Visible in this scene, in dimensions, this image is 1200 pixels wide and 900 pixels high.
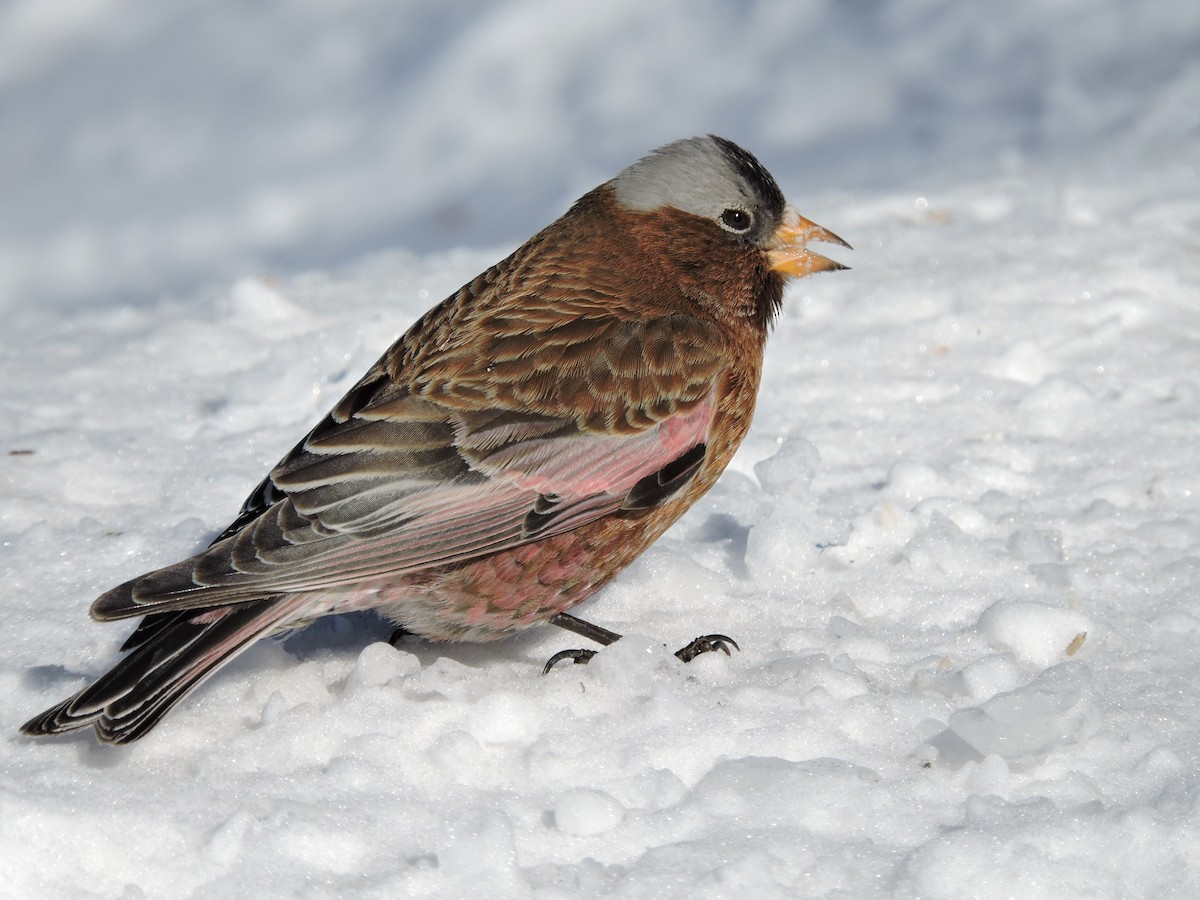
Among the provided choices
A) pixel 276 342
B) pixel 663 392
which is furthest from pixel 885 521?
pixel 276 342

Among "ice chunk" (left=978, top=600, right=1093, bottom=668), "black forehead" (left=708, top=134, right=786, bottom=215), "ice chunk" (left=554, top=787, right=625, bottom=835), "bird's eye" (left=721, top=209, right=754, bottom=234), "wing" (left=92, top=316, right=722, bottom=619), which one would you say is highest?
"black forehead" (left=708, top=134, right=786, bottom=215)

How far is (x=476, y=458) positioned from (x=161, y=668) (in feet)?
2.95

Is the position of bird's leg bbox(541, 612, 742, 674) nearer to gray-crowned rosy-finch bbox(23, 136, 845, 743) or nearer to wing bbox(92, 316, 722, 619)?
gray-crowned rosy-finch bbox(23, 136, 845, 743)

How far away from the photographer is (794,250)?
166 inches

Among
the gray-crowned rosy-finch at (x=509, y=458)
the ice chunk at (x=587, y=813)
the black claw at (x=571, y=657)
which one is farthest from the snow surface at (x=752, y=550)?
the gray-crowned rosy-finch at (x=509, y=458)

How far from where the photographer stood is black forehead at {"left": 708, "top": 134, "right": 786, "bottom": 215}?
4.17 m

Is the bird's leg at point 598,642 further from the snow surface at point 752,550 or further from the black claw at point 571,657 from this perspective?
the snow surface at point 752,550

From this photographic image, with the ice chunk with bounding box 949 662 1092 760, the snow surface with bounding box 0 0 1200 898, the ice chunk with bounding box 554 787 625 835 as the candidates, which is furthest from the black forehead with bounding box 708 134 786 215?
the ice chunk with bounding box 554 787 625 835

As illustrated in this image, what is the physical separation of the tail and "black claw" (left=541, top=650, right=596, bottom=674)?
0.71 m

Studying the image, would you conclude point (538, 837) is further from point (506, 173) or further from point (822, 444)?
point (506, 173)

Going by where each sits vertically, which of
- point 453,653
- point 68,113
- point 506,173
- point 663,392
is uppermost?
point 68,113

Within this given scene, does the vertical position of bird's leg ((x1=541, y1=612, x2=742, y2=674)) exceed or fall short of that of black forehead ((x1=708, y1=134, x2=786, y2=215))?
it falls short

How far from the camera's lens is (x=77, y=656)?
12.1 ft

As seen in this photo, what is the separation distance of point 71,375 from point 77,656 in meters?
2.29
